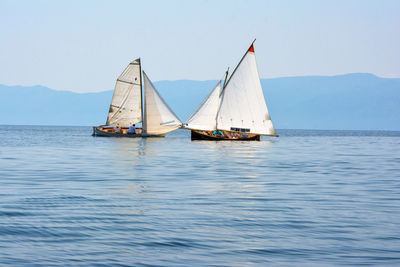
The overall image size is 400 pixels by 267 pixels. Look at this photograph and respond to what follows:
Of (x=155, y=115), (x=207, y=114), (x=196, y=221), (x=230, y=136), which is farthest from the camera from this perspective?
(x=155, y=115)

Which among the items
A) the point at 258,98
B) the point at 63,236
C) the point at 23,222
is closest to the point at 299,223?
the point at 63,236

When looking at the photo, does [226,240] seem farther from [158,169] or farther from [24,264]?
[158,169]

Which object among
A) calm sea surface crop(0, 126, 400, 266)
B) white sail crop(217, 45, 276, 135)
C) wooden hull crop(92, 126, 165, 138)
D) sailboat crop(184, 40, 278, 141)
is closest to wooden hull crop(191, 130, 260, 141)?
sailboat crop(184, 40, 278, 141)

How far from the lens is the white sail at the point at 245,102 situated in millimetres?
83188

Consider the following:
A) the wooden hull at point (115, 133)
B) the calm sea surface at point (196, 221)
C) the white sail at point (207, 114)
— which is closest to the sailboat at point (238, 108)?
the white sail at point (207, 114)

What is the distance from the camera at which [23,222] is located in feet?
59.9

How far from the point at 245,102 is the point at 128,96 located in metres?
25.6

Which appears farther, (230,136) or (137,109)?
(137,109)

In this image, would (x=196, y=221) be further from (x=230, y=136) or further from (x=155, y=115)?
(x=155, y=115)

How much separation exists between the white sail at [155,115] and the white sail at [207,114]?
7.78 metres

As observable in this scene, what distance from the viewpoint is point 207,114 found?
88.0 m

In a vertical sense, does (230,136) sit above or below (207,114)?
below

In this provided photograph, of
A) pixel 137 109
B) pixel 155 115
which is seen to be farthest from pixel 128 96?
pixel 155 115

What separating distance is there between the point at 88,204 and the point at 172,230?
232 inches
